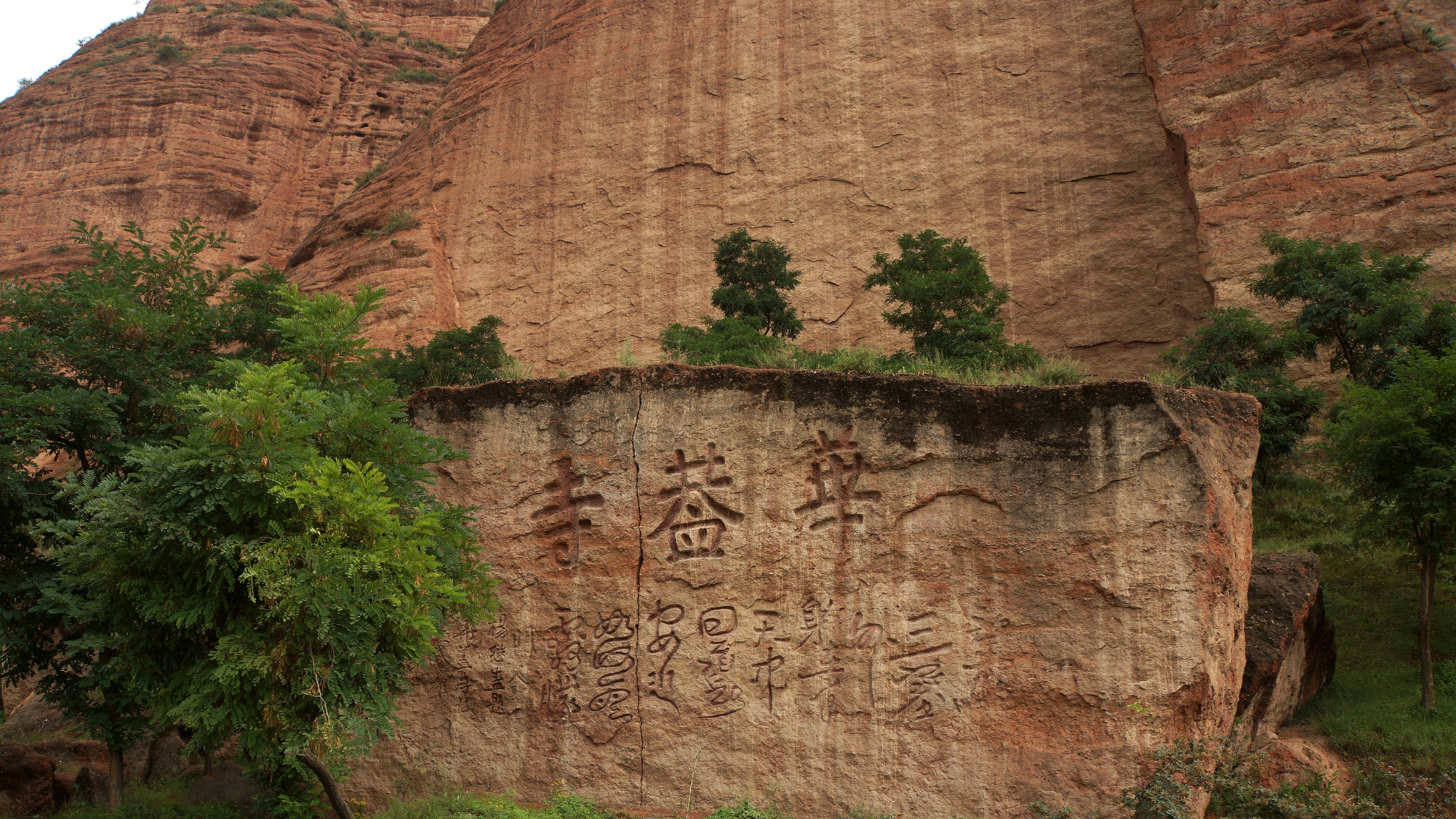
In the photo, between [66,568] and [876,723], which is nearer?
[66,568]

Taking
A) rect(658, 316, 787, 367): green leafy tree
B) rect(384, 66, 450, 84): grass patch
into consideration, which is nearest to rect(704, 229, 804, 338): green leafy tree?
rect(658, 316, 787, 367): green leafy tree

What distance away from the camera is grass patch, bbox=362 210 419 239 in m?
24.0

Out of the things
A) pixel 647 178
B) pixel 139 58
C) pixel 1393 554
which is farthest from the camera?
pixel 139 58

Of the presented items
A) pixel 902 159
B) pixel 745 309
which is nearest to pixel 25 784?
pixel 745 309

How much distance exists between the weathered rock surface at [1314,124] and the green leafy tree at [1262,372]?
2.32 m

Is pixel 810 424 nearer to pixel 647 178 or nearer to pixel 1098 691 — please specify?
pixel 1098 691

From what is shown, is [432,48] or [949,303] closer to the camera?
[949,303]

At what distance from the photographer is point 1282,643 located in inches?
385

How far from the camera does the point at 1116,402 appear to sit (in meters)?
8.71

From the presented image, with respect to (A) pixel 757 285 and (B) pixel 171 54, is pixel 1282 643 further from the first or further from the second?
(B) pixel 171 54

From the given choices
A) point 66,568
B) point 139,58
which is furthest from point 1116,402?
point 139,58

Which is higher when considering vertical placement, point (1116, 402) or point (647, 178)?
point (647, 178)

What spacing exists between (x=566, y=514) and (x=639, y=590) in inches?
40.3

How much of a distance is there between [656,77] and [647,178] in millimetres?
2647
